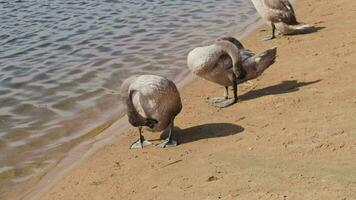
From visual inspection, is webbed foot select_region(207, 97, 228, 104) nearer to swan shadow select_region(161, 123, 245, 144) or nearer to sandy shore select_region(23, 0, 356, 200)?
sandy shore select_region(23, 0, 356, 200)

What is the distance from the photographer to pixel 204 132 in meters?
6.84

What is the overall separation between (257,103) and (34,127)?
3.45 meters

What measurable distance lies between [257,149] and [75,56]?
Result: 6909 millimetres

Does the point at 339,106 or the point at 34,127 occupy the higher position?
the point at 339,106

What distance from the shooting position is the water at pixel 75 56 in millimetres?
7762

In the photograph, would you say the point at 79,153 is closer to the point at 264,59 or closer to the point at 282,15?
the point at 264,59

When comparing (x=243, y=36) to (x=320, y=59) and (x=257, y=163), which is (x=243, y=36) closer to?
(x=320, y=59)

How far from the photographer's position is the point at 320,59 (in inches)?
347

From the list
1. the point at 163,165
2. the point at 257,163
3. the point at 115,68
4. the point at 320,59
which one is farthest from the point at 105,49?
the point at 257,163

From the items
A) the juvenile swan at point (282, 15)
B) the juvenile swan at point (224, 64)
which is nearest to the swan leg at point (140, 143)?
the juvenile swan at point (224, 64)

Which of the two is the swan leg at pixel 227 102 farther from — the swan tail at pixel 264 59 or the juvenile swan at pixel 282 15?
the juvenile swan at pixel 282 15

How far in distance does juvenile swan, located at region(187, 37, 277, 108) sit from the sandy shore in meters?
0.35

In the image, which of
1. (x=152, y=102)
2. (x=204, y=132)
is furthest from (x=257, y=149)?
(x=152, y=102)

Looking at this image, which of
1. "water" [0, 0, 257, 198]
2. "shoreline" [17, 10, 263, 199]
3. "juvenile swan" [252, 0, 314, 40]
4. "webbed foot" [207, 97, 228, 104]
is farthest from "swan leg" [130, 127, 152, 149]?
"juvenile swan" [252, 0, 314, 40]
